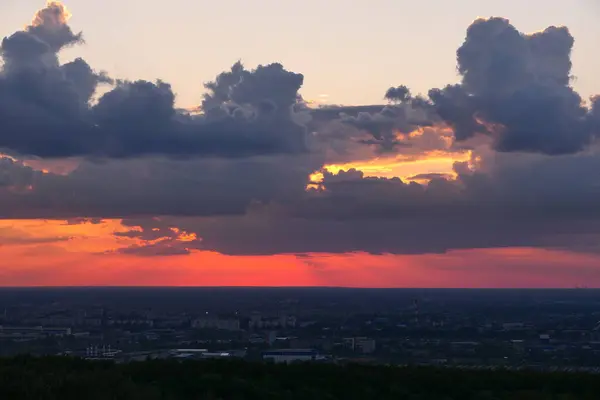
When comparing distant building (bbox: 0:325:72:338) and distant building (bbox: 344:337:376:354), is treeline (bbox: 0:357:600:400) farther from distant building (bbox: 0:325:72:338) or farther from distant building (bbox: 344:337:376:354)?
distant building (bbox: 0:325:72:338)

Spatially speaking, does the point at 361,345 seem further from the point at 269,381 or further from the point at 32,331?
the point at 269,381

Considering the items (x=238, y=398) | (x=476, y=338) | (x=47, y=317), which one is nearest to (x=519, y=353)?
(x=476, y=338)

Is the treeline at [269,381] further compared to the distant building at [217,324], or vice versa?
the distant building at [217,324]

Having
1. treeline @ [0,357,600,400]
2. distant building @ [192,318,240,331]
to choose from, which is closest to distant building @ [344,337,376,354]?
distant building @ [192,318,240,331]

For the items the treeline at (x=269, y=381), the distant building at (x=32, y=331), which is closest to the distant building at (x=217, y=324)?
the distant building at (x=32, y=331)

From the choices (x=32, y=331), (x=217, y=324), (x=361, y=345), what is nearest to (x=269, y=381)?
(x=361, y=345)

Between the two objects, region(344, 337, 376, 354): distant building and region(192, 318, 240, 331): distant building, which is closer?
region(344, 337, 376, 354): distant building

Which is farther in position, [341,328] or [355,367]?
[341,328]

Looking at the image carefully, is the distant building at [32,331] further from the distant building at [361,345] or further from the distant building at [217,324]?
the distant building at [361,345]

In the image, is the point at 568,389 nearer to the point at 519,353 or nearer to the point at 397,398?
the point at 397,398
